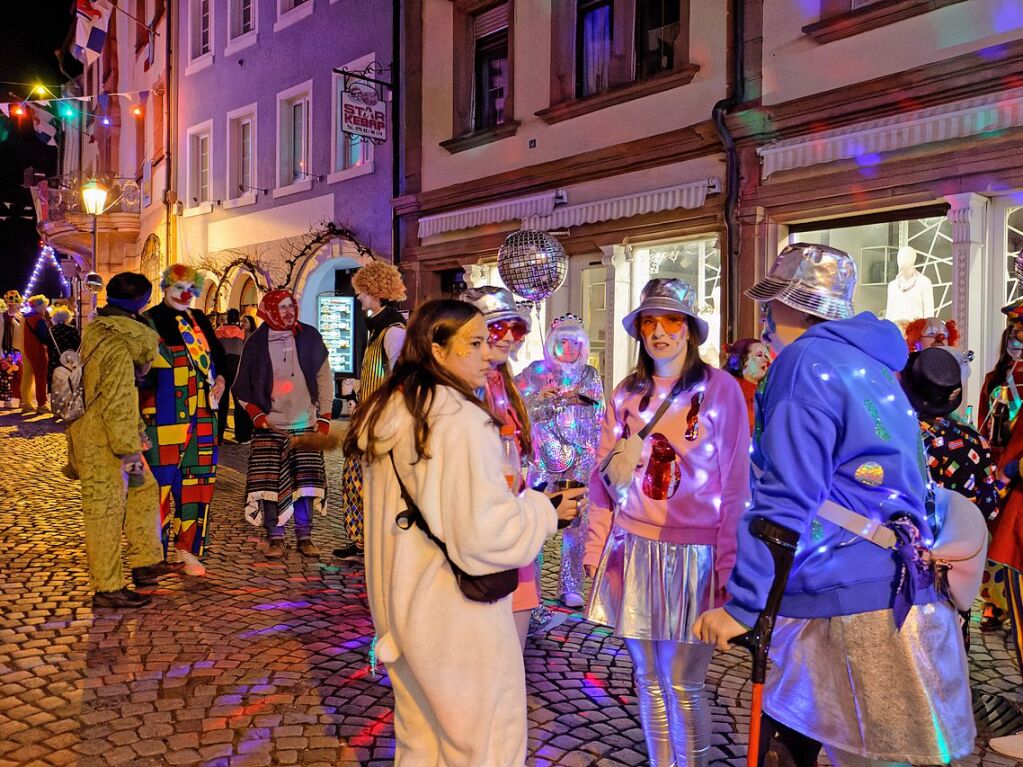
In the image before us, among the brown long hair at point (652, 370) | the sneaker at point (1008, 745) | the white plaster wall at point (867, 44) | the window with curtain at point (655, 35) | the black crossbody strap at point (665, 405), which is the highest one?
the window with curtain at point (655, 35)

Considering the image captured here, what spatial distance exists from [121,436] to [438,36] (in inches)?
435

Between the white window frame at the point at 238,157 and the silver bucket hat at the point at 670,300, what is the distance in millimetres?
17162

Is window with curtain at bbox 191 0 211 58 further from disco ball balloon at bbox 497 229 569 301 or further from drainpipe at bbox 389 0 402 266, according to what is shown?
disco ball balloon at bbox 497 229 569 301

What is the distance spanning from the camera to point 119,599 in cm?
528

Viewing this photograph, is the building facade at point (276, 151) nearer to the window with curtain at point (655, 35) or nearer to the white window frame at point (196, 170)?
the white window frame at point (196, 170)

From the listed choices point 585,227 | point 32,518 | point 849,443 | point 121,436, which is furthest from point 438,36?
point 849,443

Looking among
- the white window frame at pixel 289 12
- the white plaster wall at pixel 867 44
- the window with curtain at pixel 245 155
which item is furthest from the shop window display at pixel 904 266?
the window with curtain at pixel 245 155

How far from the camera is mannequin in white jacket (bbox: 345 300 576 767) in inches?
86.3

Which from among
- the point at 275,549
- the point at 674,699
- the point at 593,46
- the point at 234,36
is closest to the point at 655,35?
the point at 593,46

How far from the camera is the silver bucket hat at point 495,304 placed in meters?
4.00

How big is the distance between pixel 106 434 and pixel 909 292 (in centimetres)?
714

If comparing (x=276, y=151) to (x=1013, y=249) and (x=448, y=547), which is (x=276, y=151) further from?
(x=448, y=547)

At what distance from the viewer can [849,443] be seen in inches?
82.7

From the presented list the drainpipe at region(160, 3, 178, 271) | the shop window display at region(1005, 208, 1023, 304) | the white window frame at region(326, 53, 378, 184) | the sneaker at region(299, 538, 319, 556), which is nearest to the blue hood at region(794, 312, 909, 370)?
the sneaker at region(299, 538, 319, 556)
